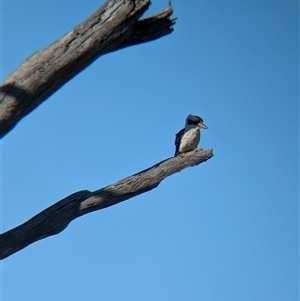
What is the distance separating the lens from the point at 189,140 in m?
9.33

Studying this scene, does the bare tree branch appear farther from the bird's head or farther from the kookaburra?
the bird's head

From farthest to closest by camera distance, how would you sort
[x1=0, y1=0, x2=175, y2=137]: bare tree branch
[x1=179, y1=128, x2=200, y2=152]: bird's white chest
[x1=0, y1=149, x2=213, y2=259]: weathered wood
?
[x1=179, y1=128, x2=200, y2=152]: bird's white chest
[x1=0, y1=149, x2=213, y2=259]: weathered wood
[x1=0, y1=0, x2=175, y2=137]: bare tree branch

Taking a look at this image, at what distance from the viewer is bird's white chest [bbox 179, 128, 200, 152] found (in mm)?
9320

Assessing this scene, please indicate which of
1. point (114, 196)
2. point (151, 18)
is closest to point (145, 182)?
point (114, 196)

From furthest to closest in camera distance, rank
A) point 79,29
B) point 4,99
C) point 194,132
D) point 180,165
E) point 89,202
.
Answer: point 194,132 < point 180,165 < point 89,202 < point 79,29 < point 4,99

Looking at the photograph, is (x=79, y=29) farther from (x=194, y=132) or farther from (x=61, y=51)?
(x=194, y=132)

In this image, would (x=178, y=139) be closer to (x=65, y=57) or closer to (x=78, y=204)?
(x=78, y=204)

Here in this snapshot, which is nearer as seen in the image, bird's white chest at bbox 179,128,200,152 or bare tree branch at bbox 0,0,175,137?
bare tree branch at bbox 0,0,175,137

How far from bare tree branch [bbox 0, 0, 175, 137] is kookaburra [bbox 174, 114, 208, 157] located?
389 centimetres

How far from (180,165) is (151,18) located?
1558 millimetres

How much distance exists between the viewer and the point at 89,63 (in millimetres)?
5277

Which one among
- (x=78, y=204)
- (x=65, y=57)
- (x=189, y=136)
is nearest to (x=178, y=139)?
(x=189, y=136)

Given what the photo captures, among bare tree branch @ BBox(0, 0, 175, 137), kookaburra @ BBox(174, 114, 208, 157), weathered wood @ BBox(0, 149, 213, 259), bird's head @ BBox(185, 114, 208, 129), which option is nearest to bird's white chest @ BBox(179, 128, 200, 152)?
kookaburra @ BBox(174, 114, 208, 157)

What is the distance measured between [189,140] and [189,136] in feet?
0.21
